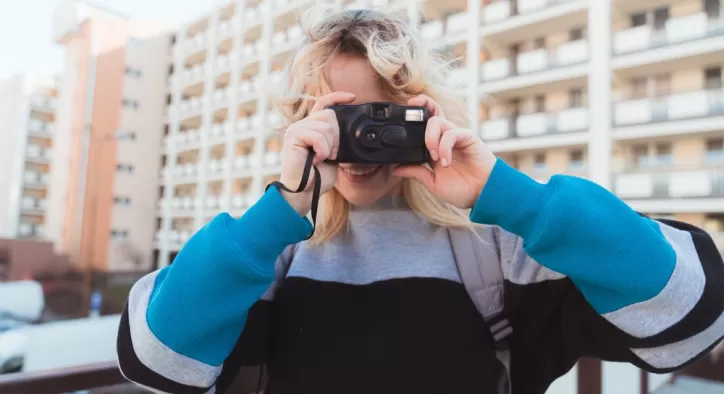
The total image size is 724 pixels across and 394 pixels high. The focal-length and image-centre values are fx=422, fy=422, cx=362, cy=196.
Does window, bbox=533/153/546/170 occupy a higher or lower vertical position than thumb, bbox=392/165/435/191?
higher

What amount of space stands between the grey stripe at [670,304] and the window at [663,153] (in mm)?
8437

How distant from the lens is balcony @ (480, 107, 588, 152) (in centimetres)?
767

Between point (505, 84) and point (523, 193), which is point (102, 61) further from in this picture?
point (523, 193)

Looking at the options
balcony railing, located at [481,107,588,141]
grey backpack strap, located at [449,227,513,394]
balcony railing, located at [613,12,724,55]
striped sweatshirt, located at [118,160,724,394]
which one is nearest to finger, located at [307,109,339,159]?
striped sweatshirt, located at [118,160,724,394]

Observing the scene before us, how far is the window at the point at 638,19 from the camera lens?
25.3ft

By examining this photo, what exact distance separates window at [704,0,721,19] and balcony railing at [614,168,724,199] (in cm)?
258

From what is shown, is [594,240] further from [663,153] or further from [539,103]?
[539,103]

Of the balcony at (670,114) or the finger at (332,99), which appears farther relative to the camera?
the balcony at (670,114)

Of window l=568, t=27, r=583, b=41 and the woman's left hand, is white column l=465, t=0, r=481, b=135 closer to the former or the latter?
window l=568, t=27, r=583, b=41

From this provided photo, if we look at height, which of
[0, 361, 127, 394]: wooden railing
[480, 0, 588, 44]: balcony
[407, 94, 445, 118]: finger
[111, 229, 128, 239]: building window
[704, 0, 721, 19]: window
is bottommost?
[111, 229, 128, 239]: building window

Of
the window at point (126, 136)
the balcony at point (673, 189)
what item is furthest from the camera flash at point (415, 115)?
the window at point (126, 136)

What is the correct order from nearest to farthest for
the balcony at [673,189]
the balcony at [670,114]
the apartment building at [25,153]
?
the balcony at [673,189] < the balcony at [670,114] < the apartment building at [25,153]

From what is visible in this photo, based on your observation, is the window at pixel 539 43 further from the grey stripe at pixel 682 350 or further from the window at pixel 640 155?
the grey stripe at pixel 682 350

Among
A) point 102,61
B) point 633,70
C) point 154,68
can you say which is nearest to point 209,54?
point 154,68
